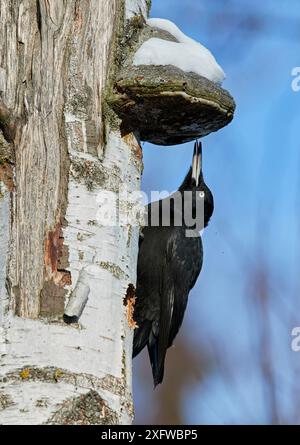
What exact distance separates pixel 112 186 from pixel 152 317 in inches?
79.1

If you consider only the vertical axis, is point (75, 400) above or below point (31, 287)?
below

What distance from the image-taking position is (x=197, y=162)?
5641 mm

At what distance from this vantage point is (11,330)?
3203 millimetres

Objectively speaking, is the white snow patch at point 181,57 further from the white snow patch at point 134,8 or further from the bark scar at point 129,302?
the bark scar at point 129,302

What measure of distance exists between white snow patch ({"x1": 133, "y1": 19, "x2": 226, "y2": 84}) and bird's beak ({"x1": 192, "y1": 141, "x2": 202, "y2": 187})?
1.53 m

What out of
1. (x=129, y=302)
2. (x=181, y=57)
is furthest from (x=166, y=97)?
(x=129, y=302)

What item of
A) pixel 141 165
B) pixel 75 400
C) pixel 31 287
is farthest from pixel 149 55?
pixel 75 400

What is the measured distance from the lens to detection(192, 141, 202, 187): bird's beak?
5418 mm

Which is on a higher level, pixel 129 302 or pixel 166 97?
pixel 166 97

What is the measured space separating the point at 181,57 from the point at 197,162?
6.19 feet

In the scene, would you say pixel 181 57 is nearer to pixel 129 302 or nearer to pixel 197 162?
pixel 129 302

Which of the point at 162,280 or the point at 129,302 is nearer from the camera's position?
the point at 129,302

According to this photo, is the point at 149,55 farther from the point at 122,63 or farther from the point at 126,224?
the point at 126,224

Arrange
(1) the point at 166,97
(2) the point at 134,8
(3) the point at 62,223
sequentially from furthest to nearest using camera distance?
(2) the point at 134,8 → (1) the point at 166,97 → (3) the point at 62,223
